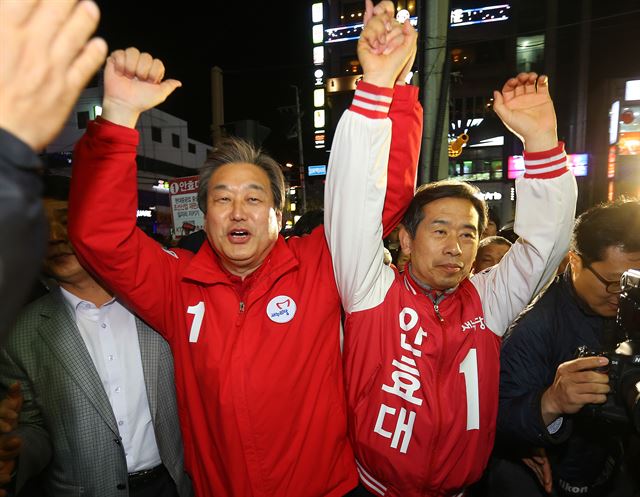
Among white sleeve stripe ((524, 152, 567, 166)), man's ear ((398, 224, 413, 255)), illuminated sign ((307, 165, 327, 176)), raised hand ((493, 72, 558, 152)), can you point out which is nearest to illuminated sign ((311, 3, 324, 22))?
illuminated sign ((307, 165, 327, 176))

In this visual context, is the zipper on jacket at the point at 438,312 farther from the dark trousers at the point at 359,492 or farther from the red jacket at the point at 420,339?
the dark trousers at the point at 359,492

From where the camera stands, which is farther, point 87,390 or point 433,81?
point 433,81

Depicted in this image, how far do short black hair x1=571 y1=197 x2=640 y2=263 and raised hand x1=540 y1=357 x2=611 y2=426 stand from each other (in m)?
0.63

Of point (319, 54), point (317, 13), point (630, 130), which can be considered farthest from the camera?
point (319, 54)

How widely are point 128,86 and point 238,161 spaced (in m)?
0.56

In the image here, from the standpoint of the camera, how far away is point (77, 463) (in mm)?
1829

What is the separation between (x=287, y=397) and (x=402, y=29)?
1581 mm

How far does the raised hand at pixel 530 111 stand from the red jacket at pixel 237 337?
1.41ft

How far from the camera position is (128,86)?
161 centimetres

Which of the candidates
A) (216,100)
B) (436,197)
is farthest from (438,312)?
(216,100)

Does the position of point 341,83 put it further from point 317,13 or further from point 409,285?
point 409,285

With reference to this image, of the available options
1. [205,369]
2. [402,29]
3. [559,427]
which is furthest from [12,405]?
[559,427]

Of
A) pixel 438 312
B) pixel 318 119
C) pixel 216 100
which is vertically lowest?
pixel 438 312

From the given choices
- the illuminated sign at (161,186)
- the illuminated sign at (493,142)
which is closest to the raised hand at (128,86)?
the illuminated sign at (493,142)
